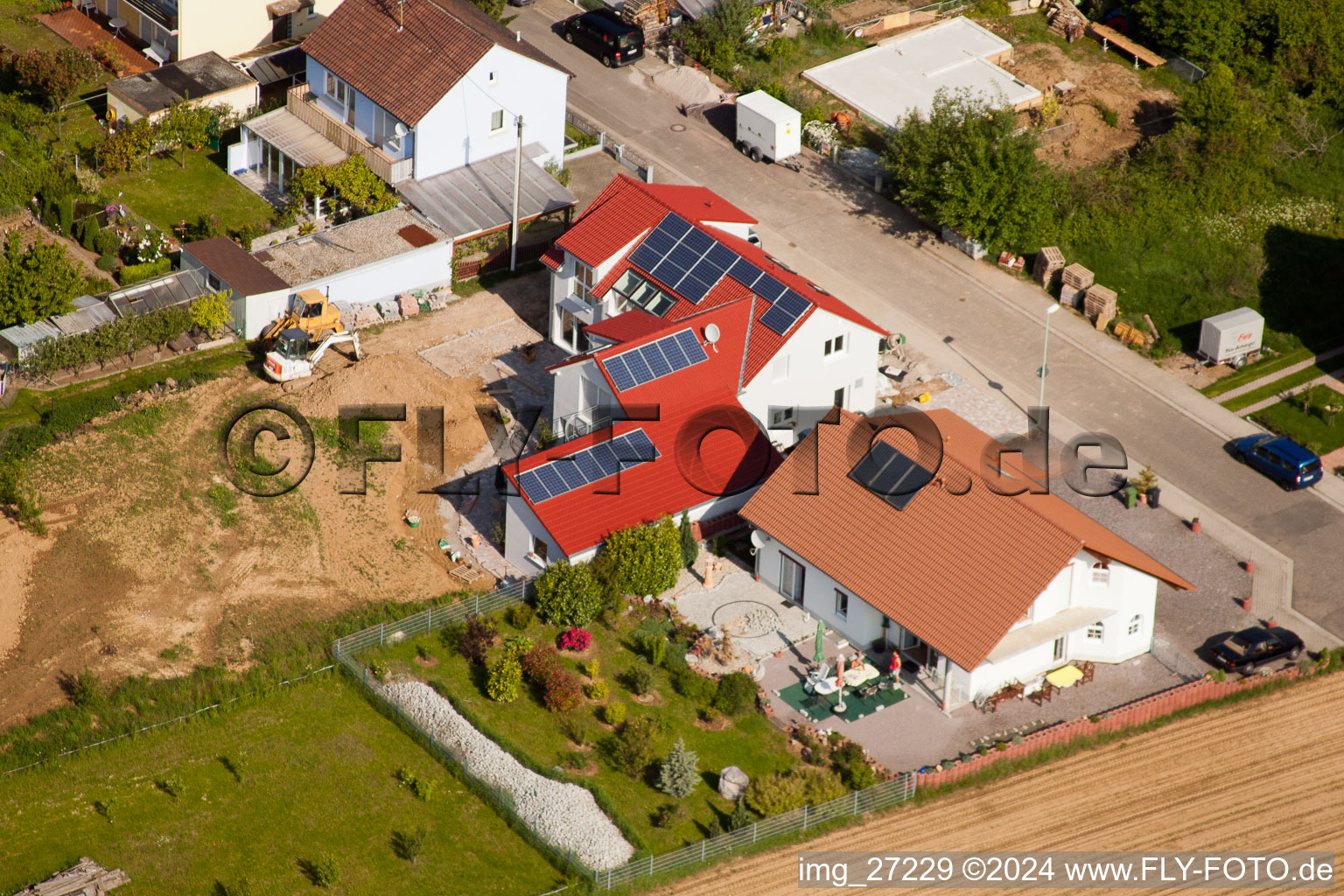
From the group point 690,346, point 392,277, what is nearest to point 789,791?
point 690,346

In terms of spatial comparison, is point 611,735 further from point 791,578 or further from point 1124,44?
point 1124,44

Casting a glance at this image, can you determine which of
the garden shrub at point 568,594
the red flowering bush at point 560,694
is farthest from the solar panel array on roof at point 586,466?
the red flowering bush at point 560,694

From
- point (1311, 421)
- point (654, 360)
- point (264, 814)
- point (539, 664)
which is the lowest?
point (264, 814)

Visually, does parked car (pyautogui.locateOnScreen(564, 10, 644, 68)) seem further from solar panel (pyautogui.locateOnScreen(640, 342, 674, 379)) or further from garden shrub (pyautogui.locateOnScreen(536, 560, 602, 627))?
garden shrub (pyautogui.locateOnScreen(536, 560, 602, 627))

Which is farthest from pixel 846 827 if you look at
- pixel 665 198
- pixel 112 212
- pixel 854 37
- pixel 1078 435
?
pixel 854 37

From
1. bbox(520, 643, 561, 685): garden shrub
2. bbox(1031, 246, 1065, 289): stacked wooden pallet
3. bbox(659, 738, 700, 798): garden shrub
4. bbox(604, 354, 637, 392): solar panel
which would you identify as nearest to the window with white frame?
bbox(604, 354, 637, 392): solar panel

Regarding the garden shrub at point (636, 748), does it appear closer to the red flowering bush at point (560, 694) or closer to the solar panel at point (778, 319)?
the red flowering bush at point (560, 694)
